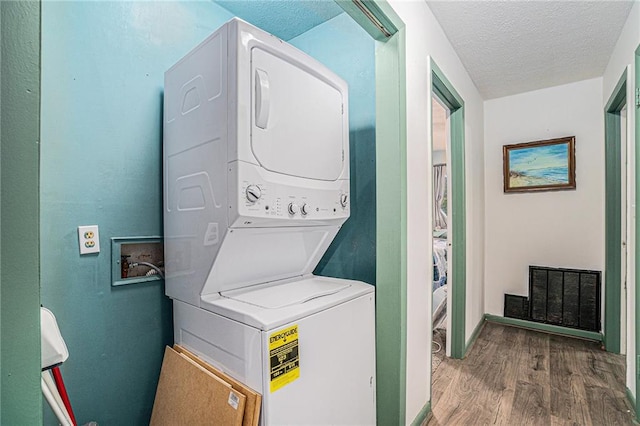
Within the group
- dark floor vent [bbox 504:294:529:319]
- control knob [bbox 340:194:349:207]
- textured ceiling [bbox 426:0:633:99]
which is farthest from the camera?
dark floor vent [bbox 504:294:529:319]

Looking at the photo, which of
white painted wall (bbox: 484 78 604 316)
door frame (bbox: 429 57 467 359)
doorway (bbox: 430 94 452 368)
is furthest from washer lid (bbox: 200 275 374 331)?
white painted wall (bbox: 484 78 604 316)

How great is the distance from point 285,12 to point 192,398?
6.83ft

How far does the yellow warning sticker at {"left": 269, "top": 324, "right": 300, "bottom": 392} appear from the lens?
1.06 meters

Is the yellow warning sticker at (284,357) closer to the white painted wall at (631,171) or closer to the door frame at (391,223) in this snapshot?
the door frame at (391,223)

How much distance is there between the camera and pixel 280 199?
1.23m

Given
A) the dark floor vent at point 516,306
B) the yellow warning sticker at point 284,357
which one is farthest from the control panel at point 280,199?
the dark floor vent at point 516,306

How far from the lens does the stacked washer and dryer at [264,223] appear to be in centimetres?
112

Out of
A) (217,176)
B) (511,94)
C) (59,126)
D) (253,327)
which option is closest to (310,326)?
(253,327)

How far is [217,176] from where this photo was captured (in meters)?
1.19

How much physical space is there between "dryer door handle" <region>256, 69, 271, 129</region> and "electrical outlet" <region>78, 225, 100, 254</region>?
945mm

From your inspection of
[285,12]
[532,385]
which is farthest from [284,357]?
[532,385]

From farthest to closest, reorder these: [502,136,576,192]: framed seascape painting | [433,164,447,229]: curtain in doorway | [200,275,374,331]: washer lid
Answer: [433,164,447,229]: curtain in doorway → [502,136,576,192]: framed seascape painting → [200,275,374,331]: washer lid

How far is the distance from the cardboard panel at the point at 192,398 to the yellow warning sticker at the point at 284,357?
0.13m

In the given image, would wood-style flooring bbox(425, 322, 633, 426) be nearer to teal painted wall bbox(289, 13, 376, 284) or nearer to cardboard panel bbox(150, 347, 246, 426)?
teal painted wall bbox(289, 13, 376, 284)
